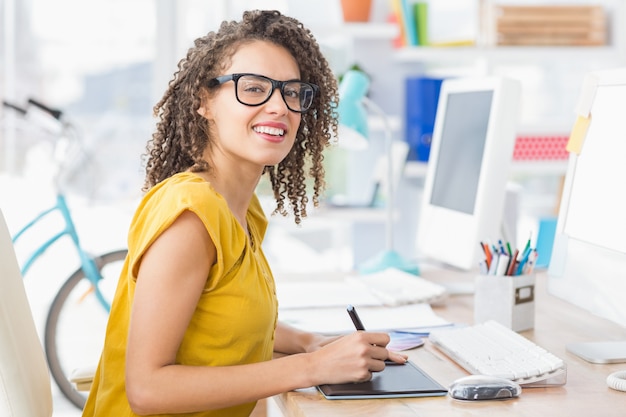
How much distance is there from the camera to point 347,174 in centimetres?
375

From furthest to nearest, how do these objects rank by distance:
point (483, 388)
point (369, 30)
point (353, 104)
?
point (369, 30) < point (353, 104) < point (483, 388)

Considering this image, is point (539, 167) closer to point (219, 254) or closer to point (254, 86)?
point (254, 86)

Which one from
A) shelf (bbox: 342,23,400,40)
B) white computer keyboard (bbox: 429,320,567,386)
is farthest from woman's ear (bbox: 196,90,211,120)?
shelf (bbox: 342,23,400,40)

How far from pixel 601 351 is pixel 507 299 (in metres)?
0.20

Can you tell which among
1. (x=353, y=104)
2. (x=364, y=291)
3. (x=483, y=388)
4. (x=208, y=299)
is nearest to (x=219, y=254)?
(x=208, y=299)

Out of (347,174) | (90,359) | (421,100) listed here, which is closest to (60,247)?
(90,359)

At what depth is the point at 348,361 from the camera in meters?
1.17

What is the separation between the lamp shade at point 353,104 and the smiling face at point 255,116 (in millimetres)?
744

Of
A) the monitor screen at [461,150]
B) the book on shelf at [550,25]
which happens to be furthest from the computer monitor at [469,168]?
the book on shelf at [550,25]

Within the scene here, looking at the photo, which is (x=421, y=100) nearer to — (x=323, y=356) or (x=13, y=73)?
(x=13, y=73)

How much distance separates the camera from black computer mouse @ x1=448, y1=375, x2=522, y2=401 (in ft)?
3.72

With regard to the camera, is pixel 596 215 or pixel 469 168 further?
pixel 469 168

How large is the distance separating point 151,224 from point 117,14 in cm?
291

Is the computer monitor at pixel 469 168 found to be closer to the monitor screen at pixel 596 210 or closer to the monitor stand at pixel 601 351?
the monitor screen at pixel 596 210
